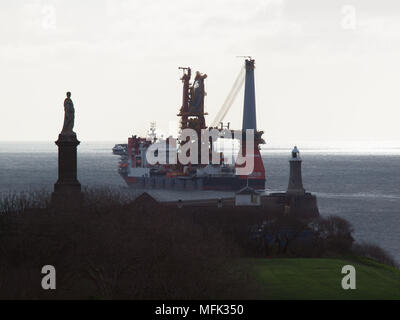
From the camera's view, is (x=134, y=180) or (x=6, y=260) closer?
(x=6, y=260)

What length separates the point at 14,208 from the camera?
3469cm

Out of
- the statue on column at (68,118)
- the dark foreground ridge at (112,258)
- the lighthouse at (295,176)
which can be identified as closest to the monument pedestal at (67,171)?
the statue on column at (68,118)

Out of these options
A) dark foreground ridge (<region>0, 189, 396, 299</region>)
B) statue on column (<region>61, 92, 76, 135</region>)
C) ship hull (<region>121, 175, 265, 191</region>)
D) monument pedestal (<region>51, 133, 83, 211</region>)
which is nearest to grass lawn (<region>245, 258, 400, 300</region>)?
dark foreground ridge (<region>0, 189, 396, 299</region>)

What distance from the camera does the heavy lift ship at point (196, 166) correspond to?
4592 inches

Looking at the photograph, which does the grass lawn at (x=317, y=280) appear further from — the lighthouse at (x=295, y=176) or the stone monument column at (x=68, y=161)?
the lighthouse at (x=295, y=176)

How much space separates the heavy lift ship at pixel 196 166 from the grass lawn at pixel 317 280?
75284 millimetres

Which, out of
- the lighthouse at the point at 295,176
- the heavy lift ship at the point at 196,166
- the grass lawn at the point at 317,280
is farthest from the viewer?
the heavy lift ship at the point at 196,166

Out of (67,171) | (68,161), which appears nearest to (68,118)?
(68,161)

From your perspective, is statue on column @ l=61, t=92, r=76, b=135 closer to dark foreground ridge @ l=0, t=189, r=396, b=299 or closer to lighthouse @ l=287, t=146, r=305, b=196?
dark foreground ridge @ l=0, t=189, r=396, b=299

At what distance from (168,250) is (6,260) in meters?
5.77

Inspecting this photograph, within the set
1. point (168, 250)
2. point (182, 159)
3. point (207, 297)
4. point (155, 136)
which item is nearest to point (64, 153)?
point (168, 250)

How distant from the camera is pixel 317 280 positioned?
33.2 m
